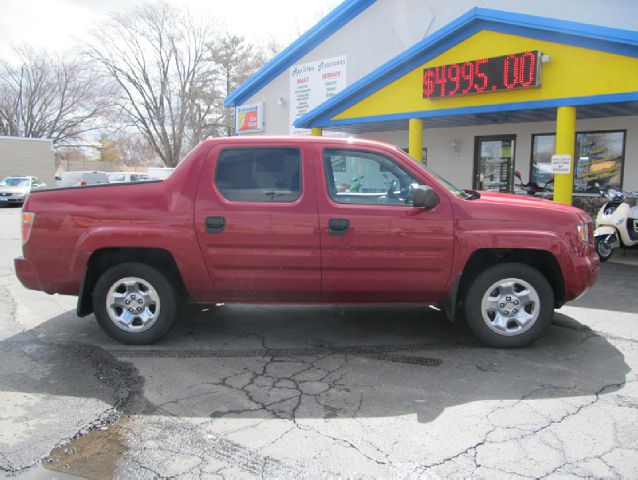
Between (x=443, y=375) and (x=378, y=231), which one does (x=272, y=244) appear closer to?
(x=378, y=231)

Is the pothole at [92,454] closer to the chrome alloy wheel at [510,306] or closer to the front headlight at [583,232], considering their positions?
the chrome alloy wheel at [510,306]

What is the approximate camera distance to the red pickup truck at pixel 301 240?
4523 mm

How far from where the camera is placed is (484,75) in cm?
978

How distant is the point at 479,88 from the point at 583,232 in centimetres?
590

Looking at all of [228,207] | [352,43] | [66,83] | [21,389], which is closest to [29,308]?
[21,389]

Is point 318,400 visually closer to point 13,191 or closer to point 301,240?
point 301,240

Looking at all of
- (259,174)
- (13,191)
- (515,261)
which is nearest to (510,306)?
(515,261)

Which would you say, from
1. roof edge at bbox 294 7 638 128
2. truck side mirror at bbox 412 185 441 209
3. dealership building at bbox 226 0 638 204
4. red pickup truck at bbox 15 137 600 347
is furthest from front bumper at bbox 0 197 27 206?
truck side mirror at bbox 412 185 441 209

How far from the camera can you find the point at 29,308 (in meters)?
6.21

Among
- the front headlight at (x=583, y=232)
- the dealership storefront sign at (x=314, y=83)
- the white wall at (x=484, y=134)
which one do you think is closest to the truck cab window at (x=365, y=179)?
the front headlight at (x=583, y=232)

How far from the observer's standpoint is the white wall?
11.6 m

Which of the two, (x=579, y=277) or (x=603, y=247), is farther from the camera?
(x=603, y=247)

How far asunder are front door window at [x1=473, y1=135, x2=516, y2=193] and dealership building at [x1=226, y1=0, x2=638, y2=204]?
3cm

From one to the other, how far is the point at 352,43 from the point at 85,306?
13113 millimetres
